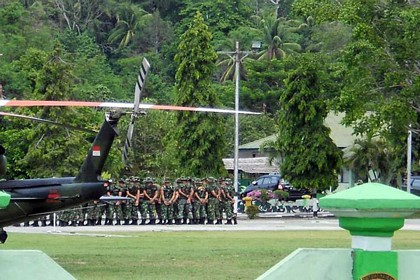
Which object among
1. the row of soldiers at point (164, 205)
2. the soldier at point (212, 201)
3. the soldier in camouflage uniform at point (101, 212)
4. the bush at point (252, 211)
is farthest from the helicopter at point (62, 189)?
the bush at point (252, 211)

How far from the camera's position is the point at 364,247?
4.80 m

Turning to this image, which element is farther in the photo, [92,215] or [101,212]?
[101,212]

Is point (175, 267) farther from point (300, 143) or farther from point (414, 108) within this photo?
point (300, 143)

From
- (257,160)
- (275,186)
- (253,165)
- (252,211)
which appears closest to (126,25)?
(253,165)

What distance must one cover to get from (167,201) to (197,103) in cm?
1134

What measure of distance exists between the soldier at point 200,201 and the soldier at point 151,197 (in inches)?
50.7

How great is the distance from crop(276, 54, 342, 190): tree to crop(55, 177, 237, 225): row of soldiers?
28.0ft

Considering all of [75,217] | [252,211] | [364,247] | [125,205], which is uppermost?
[125,205]

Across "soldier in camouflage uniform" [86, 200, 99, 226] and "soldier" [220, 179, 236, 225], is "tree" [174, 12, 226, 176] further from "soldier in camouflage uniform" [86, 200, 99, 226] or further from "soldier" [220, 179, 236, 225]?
"soldier in camouflage uniform" [86, 200, 99, 226]

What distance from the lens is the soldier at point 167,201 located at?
36.1 metres

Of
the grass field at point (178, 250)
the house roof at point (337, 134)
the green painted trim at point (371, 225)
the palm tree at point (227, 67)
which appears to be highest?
the palm tree at point (227, 67)

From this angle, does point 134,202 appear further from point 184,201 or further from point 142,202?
point 184,201

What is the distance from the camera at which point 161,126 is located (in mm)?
54188

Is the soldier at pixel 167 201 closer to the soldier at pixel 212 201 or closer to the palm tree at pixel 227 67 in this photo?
the soldier at pixel 212 201
